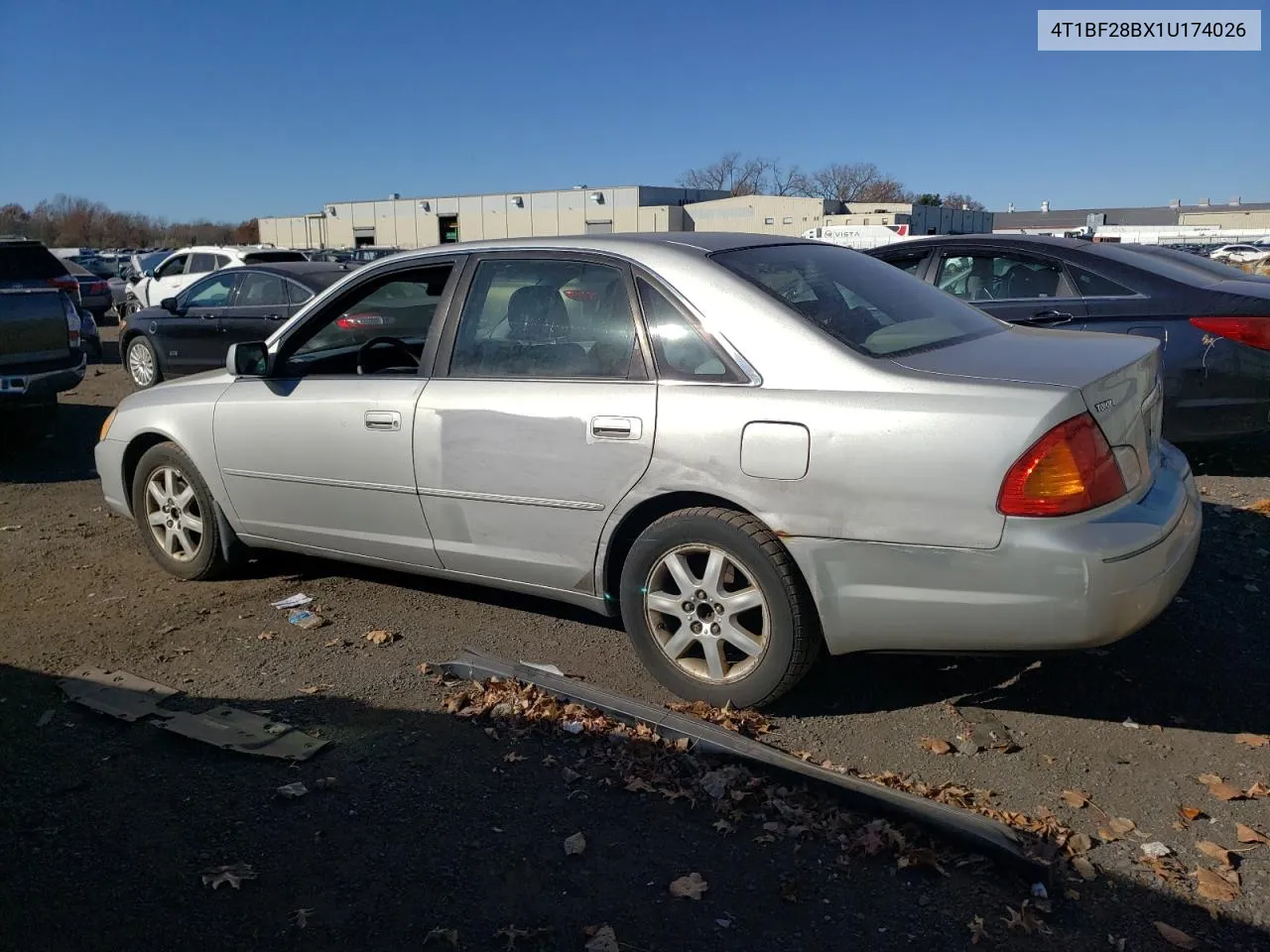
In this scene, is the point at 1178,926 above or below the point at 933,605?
below

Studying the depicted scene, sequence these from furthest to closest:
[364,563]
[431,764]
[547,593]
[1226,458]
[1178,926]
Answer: [1226,458] → [364,563] → [547,593] → [431,764] → [1178,926]

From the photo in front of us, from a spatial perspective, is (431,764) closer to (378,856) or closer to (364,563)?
(378,856)

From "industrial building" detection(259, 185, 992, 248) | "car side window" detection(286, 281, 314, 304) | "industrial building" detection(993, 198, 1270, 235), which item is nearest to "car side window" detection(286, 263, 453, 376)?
"car side window" detection(286, 281, 314, 304)

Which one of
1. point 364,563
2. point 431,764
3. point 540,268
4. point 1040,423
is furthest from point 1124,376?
point 364,563

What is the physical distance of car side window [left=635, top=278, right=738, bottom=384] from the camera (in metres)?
3.84

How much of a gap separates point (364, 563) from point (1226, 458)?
20.0 feet

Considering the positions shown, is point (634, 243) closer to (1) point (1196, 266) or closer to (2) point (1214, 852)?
(2) point (1214, 852)

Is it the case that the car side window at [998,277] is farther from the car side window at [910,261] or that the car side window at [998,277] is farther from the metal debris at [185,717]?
the metal debris at [185,717]

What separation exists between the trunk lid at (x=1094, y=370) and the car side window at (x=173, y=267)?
18.3 metres

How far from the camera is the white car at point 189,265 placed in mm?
18438

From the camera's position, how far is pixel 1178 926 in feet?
8.87

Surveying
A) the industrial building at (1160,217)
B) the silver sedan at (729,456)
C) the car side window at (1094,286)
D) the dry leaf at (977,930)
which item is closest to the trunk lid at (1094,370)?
the silver sedan at (729,456)

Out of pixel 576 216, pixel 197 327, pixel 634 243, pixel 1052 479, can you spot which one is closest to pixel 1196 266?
pixel 634 243

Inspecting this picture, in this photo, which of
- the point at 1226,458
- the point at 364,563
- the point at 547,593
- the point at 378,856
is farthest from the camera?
the point at 1226,458
